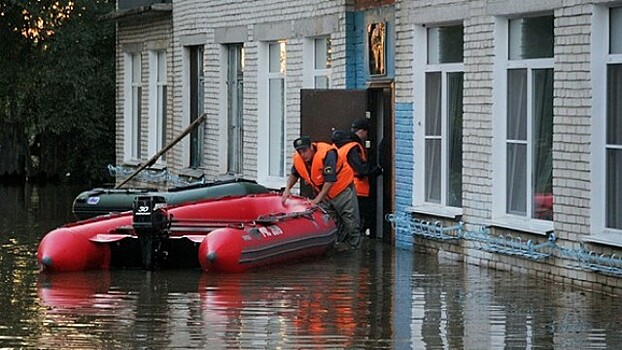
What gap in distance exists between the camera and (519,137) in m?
18.9

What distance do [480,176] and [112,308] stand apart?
5.55 meters

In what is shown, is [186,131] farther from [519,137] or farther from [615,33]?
[615,33]

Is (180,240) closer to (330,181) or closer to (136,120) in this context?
(330,181)

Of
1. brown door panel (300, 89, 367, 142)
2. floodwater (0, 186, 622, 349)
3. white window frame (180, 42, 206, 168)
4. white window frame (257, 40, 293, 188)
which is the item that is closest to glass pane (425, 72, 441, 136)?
floodwater (0, 186, 622, 349)

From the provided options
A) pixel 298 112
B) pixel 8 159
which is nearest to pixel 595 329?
pixel 298 112

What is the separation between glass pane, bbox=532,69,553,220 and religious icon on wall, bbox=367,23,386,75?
457cm

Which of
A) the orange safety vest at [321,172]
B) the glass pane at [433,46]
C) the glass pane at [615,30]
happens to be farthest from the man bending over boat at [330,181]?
the glass pane at [615,30]

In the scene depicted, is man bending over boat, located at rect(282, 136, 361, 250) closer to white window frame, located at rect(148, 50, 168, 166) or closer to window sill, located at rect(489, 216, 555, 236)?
window sill, located at rect(489, 216, 555, 236)

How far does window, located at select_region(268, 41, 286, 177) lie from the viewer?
27078 mm

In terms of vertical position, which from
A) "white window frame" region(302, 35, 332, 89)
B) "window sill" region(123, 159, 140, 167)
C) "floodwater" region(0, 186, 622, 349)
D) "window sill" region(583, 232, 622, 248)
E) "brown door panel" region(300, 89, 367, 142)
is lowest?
"floodwater" region(0, 186, 622, 349)

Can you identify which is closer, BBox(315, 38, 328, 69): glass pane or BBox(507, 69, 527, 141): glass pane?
BBox(507, 69, 527, 141): glass pane

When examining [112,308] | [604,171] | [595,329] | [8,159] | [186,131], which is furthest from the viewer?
[8,159]

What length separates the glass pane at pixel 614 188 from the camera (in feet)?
53.7

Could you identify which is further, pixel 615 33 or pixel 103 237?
pixel 103 237
